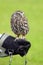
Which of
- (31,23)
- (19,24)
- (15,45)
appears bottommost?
(31,23)

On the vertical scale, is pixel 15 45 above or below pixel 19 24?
below

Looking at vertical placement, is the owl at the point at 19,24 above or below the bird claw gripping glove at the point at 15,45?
Result: above

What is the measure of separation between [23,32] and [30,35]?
153 cm

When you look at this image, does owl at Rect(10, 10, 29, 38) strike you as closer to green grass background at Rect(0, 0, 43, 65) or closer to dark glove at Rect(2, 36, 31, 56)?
dark glove at Rect(2, 36, 31, 56)

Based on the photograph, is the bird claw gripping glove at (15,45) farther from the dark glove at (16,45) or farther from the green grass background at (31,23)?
the green grass background at (31,23)

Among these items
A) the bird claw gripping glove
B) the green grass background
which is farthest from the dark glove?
the green grass background

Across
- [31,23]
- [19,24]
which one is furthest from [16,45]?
[31,23]

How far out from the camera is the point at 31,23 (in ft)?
13.6

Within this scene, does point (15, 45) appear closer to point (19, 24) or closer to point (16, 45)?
point (16, 45)

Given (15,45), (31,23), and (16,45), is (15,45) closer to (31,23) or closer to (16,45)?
(16,45)

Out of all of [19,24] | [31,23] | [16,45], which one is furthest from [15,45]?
[31,23]

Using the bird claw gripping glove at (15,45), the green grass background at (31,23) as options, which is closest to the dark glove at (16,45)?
the bird claw gripping glove at (15,45)

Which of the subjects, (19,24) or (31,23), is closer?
(19,24)

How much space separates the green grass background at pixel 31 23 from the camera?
3.21m
